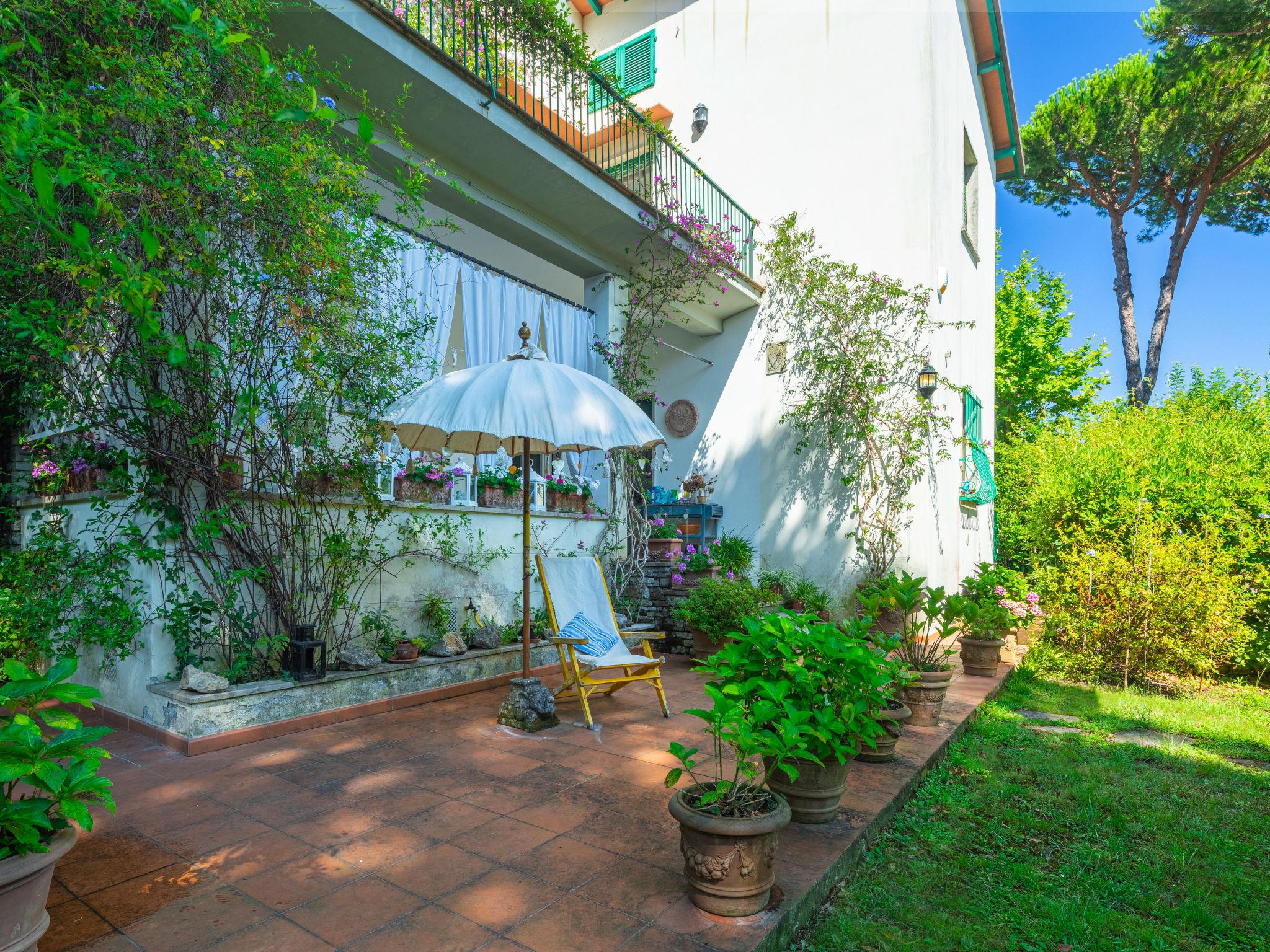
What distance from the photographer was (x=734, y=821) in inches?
78.8

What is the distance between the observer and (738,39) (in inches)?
348

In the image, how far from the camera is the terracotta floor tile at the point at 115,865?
214 cm

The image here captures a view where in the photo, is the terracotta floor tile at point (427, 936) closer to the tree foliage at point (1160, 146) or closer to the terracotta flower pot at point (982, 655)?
the terracotta flower pot at point (982, 655)

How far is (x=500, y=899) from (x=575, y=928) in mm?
290

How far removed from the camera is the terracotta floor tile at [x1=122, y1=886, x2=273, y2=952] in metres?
1.84

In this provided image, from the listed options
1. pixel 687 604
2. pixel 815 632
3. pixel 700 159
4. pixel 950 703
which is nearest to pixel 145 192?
pixel 815 632

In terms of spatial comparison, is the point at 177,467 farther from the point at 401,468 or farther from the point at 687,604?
the point at 687,604

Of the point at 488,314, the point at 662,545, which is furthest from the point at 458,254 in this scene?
the point at 662,545

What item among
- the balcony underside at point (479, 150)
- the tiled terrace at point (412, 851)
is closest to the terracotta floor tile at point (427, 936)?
the tiled terrace at point (412, 851)

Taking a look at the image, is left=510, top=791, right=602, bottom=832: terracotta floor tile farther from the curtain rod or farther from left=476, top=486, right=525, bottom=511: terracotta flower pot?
the curtain rod

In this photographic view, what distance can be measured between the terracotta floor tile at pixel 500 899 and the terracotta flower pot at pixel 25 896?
0.99 metres

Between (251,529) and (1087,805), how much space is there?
4.61m

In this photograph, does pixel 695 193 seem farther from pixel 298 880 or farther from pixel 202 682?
pixel 298 880

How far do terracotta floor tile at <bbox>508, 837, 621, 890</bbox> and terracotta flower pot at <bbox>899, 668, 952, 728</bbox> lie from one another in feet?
8.29
